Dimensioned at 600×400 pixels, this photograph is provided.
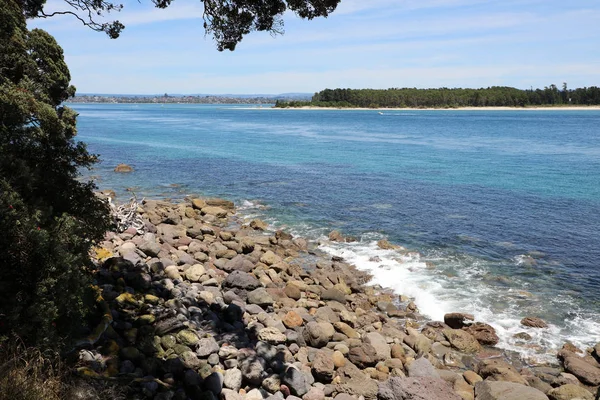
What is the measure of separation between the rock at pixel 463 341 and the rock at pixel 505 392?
93.6 inches

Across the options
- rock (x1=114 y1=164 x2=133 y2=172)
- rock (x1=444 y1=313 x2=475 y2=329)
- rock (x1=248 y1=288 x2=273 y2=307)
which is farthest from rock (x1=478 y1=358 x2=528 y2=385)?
rock (x1=114 y1=164 x2=133 y2=172)

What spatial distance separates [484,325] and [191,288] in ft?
30.9

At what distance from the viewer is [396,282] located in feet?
59.3

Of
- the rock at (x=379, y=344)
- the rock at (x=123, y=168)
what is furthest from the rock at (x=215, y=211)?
the rock at (x=123, y=168)

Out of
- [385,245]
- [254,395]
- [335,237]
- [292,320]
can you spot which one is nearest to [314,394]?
[254,395]

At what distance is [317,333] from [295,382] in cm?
254

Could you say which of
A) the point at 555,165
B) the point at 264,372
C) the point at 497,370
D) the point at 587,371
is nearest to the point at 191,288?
the point at 264,372

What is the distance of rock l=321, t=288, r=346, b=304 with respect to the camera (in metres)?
16.0

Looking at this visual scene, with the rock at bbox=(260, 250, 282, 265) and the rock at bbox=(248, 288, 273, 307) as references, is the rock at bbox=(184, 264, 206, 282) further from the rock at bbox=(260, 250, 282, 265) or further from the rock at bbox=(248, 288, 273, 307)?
the rock at bbox=(260, 250, 282, 265)

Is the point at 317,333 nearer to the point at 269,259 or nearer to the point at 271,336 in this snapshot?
the point at 271,336

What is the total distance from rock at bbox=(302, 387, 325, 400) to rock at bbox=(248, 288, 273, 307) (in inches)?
174

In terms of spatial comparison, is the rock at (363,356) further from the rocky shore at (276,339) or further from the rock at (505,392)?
the rock at (505,392)

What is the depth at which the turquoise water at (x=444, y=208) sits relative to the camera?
16.8 m

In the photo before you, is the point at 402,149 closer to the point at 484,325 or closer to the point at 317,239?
the point at 317,239
